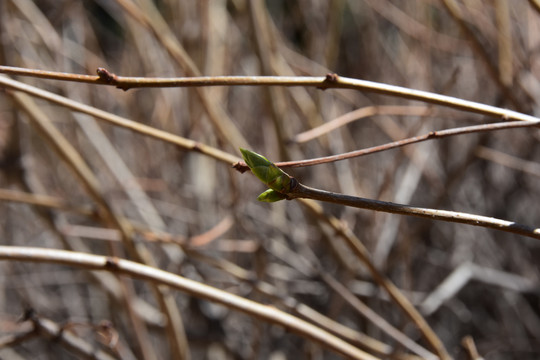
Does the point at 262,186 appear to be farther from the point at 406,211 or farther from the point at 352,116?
the point at 406,211

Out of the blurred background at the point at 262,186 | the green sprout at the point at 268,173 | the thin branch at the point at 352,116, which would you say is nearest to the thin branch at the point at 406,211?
the green sprout at the point at 268,173

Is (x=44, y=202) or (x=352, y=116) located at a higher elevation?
(x=352, y=116)

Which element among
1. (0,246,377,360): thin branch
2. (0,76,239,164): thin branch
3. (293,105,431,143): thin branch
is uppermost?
(293,105,431,143): thin branch

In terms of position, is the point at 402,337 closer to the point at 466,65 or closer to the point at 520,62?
the point at 520,62

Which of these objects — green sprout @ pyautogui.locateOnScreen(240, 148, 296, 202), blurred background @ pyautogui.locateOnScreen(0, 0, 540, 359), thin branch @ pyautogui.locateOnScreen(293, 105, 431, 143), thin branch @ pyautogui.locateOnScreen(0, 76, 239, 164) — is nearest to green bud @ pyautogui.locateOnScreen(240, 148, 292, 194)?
green sprout @ pyautogui.locateOnScreen(240, 148, 296, 202)

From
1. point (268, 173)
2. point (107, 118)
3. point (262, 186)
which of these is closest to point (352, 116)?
point (107, 118)

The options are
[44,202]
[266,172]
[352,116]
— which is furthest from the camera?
[44,202]

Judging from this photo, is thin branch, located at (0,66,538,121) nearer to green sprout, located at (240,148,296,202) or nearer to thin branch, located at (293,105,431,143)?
green sprout, located at (240,148,296,202)

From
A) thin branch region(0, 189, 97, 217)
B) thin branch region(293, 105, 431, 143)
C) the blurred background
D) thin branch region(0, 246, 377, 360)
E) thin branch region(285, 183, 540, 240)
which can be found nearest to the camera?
thin branch region(285, 183, 540, 240)
